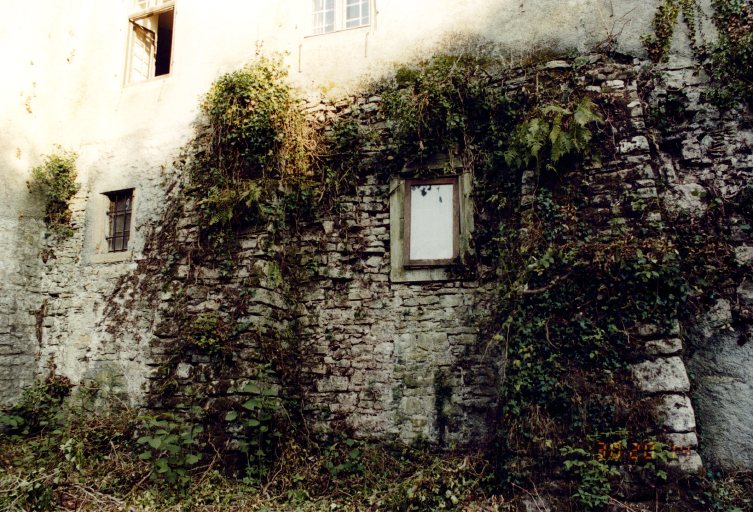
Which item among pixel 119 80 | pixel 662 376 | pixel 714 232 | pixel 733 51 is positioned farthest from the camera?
pixel 119 80

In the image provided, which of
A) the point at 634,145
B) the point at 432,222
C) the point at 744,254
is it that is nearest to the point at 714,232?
the point at 744,254

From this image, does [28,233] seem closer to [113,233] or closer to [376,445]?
[113,233]

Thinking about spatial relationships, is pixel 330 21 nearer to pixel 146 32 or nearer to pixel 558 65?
pixel 558 65

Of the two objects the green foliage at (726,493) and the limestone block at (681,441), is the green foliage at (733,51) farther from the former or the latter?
the green foliage at (726,493)

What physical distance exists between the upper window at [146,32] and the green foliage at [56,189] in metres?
1.74

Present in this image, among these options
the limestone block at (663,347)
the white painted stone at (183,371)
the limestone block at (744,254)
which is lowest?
the white painted stone at (183,371)

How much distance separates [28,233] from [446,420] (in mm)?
6723

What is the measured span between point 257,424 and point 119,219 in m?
4.33

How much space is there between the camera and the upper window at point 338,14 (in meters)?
7.12

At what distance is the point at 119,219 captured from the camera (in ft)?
26.1

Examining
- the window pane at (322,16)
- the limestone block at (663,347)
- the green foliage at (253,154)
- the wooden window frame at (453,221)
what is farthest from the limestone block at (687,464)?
the window pane at (322,16)

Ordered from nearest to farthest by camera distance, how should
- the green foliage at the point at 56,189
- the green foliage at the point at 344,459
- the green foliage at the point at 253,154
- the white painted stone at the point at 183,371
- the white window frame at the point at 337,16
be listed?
the green foliage at the point at 344,459 < the white painted stone at the point at 183,371 < the green foliage at the point at 253,154 < the white window frame at the point at 337,16 < the green foliage at the point at 56,189

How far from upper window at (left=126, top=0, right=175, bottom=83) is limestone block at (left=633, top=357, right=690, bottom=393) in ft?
26.3

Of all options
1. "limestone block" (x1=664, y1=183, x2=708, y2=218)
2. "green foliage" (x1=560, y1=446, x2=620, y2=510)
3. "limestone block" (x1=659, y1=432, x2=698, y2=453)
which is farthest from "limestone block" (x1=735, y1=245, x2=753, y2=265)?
"green foliage" (x1=560, y1=446, x2=620, y2=510)
